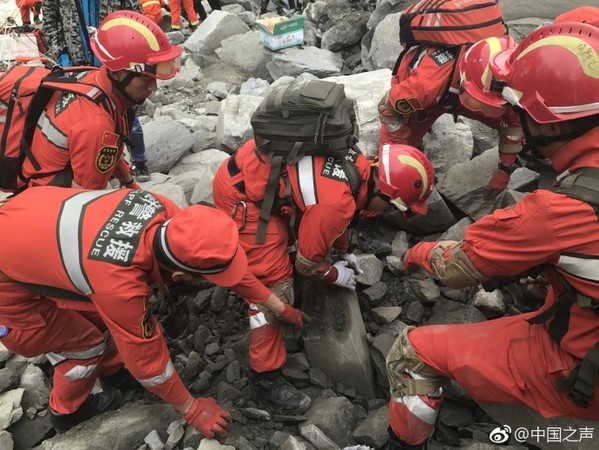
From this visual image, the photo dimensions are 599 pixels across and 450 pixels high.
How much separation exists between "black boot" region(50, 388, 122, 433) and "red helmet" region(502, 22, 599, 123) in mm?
3329

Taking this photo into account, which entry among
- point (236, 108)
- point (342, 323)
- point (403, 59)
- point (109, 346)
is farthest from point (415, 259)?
point (236, 108)

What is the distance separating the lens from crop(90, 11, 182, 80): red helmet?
147 inches

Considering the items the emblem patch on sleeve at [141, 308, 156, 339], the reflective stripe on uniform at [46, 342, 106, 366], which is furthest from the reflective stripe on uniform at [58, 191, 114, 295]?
the reflective stripe on uniform at [46, 342, 106, 366]

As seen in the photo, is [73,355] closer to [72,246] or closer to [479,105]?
[72,246]

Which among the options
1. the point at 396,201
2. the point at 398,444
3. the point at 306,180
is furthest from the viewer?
the point at 396,201

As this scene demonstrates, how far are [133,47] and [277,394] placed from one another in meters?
2.73

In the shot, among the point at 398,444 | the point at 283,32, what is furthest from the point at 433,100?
the point at 283,32

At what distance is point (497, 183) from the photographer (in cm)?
454

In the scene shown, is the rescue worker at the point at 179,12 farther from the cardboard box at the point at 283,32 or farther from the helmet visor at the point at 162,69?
the helmet visor at the point at 162,69

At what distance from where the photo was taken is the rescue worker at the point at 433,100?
4.50 m

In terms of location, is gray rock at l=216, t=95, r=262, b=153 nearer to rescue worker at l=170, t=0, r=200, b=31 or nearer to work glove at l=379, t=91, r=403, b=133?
work glove at l=379, t=91, r=403, b=133

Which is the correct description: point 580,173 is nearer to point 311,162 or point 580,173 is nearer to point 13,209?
point 311,162

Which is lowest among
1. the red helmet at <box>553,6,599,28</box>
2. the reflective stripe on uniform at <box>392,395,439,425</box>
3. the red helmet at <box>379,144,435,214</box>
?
the reflective stripe on uniform at <box>392,395,439,425</box>

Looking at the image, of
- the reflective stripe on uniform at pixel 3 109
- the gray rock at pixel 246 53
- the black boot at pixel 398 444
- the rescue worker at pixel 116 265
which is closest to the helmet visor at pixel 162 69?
the reflective stripe on uniform at pixel 3 109
